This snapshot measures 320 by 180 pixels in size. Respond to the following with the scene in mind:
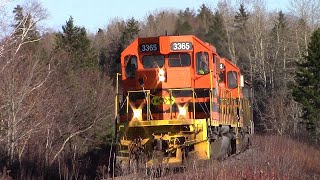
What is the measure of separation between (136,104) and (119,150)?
151 centimetres

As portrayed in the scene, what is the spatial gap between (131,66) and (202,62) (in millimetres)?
1825

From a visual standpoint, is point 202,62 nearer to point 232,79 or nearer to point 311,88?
point 232,79

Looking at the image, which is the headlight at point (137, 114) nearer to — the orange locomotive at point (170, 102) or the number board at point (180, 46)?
the orange locomotive at point (170, 102)

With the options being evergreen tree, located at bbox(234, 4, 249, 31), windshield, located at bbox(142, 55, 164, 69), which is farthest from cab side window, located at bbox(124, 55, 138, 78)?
evergreen tree, located at bbox(234, 4, 249, 31)

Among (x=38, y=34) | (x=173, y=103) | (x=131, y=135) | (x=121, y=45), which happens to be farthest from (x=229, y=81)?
(x=121, y=45)

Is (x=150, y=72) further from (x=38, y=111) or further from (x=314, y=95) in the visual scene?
(x=314, y=95)

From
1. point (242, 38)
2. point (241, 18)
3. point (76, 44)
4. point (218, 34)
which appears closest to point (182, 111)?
point (76, 44)

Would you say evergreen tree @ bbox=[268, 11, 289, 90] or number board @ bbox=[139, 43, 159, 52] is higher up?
evergreen tree @ bbox=[268, 11, 289, 90]

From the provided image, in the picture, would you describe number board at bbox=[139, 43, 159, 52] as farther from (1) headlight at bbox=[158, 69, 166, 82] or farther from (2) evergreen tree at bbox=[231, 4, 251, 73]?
(2) evergreen tree at bbox=[231, 4, 251, 73]

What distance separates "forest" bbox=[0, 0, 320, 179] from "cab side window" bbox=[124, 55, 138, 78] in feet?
3.99

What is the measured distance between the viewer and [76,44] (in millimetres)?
45219

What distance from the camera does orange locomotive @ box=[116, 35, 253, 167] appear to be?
13164 mm

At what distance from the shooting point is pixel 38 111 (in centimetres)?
2308

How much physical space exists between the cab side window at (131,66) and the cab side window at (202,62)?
1.59 metres
